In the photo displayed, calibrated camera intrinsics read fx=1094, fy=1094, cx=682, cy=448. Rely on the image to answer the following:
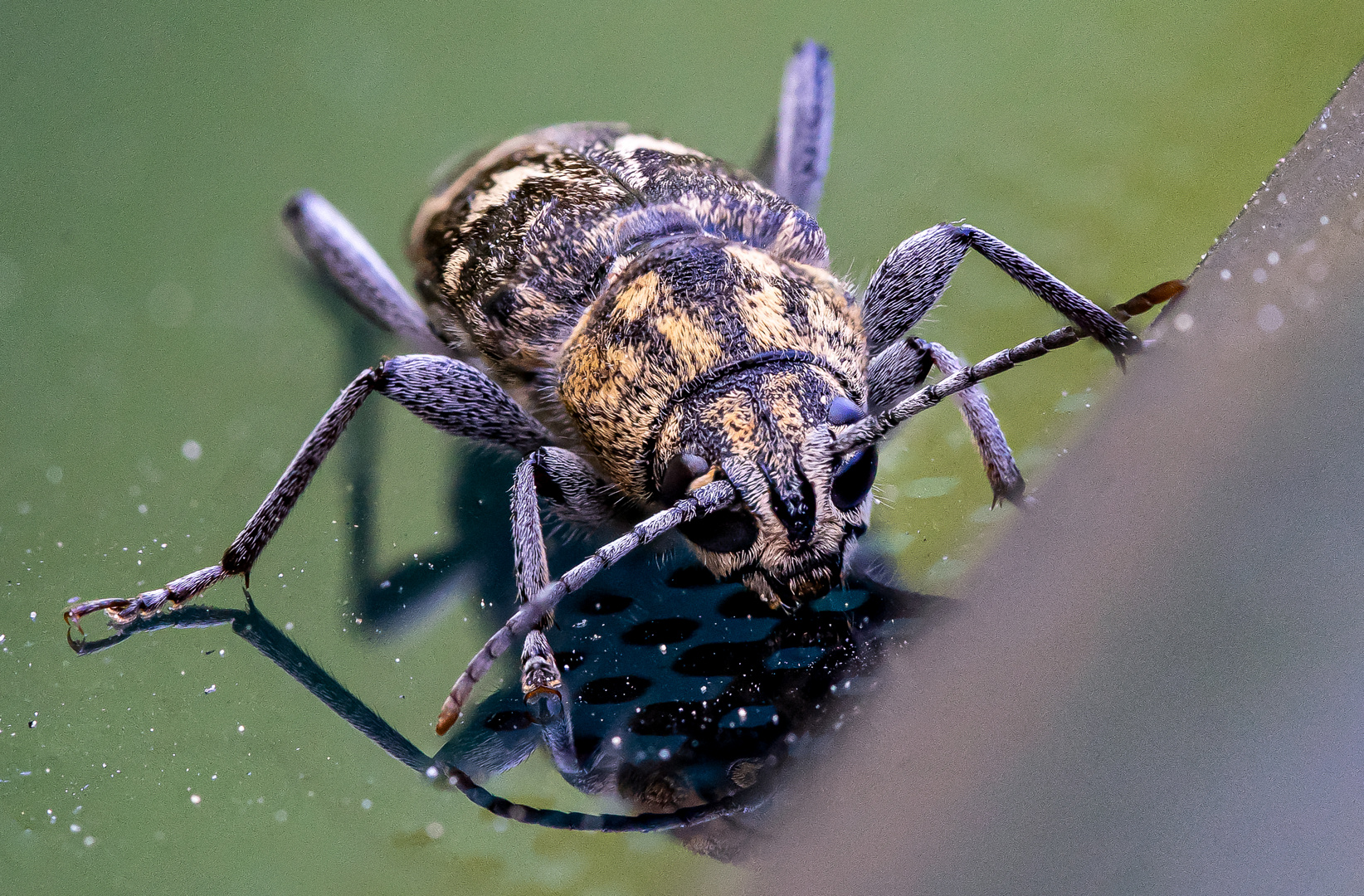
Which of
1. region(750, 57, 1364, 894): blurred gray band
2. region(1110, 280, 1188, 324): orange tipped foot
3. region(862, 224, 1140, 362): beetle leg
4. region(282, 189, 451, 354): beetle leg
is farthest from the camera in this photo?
region(282, 189, 451, 354): beetle leg

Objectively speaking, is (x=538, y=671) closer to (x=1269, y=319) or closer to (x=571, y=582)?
(x=571, y=582)

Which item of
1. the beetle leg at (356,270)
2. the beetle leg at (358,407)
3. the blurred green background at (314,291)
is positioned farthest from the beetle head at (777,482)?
the beetle leg at (356,270)

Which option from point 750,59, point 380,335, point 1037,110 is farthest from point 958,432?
point 750,59

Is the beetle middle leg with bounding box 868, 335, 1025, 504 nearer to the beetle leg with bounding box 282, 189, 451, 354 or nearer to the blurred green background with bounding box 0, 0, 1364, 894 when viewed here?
the blurred green background with bounding box 0, 0, 1364, 894

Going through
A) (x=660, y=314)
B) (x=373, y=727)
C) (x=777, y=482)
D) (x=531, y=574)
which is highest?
(x=660, y=314)

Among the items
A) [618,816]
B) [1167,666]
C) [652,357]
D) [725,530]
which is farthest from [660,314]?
[1167,666]

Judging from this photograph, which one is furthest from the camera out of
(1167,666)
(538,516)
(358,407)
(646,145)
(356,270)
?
(356,270)

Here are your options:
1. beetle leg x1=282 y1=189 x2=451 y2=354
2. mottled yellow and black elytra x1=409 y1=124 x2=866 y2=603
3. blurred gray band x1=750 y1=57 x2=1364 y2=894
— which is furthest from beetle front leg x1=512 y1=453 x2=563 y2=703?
beetle leg x1=282 y1=189 x2=451 y2=354
